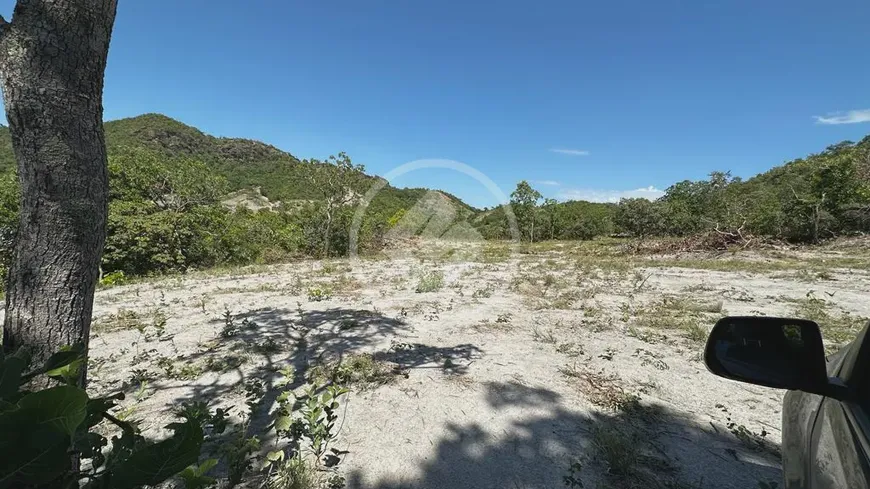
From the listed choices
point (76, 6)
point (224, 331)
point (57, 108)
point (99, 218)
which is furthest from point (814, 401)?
point (224, 331)

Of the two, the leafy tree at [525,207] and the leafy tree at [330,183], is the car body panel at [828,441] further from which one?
the leafy tree at [525,207]

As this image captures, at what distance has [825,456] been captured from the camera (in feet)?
3.13

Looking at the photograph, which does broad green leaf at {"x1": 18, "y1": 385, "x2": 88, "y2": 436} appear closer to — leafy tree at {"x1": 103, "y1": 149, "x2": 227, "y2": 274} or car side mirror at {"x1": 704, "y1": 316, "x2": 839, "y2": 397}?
car side mirror at {"x1": 704, "y1": 316, "x2": 839, "y2": 397}

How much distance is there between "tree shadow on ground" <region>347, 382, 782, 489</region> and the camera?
2072 millimetres

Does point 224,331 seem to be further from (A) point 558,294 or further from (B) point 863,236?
(B) point 863,236

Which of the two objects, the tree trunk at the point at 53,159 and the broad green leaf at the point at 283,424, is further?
the broad green leaf at the point at 283,424

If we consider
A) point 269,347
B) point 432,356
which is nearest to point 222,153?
point 269,347

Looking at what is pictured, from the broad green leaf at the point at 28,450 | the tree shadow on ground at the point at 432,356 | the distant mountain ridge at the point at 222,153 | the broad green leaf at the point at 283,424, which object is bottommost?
the tree shadow on ground at the point at 432,356

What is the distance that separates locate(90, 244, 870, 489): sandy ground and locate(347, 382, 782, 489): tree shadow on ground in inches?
0.5

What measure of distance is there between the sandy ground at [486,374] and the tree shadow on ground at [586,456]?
0.04 ft

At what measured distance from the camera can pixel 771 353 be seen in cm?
112

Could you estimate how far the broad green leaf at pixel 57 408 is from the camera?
64 centimetres

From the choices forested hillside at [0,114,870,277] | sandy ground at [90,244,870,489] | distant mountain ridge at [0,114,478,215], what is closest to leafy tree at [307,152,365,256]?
forested hillside at [0,114,870,277]

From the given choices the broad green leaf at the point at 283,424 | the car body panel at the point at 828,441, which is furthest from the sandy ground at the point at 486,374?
the car body panel at the point at 828,441
